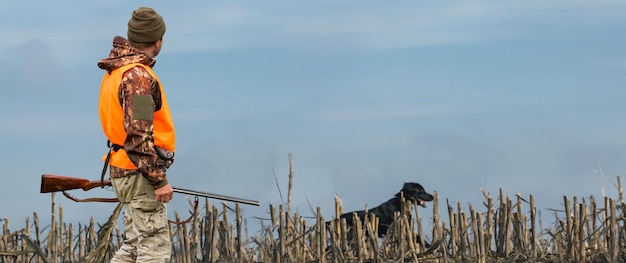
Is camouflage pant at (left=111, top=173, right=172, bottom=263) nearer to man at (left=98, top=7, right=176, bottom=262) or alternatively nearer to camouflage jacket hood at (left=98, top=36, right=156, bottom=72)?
man at (left=98, top=7, right=176, bottom=262)

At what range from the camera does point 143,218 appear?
19.4 feet

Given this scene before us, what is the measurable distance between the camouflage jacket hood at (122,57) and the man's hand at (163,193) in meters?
0.82

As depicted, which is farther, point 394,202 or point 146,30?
point 394,202

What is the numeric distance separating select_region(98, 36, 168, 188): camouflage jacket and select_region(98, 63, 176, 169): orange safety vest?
45 millimetres

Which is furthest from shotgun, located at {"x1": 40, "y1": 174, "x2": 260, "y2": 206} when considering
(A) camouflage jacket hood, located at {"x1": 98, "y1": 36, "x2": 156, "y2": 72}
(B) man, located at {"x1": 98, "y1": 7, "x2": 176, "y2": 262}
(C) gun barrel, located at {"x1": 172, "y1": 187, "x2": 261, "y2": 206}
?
(A) camouflage jacket hood, located at {"x1": 98, "y1": 36, "x2": 156, "y2": 72}

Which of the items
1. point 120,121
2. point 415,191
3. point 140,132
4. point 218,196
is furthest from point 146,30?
point 415,191

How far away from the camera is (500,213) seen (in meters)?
8.95

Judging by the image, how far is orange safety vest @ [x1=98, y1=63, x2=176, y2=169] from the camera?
5.84 meters

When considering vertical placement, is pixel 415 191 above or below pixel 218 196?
above

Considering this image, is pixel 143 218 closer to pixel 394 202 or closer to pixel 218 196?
pixel 218 196

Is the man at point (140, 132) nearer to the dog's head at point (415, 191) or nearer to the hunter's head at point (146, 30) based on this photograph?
the hunter's head at point (146, 30)

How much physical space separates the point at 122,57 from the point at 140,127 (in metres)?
0.57

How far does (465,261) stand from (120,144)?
13.4 ft

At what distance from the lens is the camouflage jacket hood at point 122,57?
5.89 m
